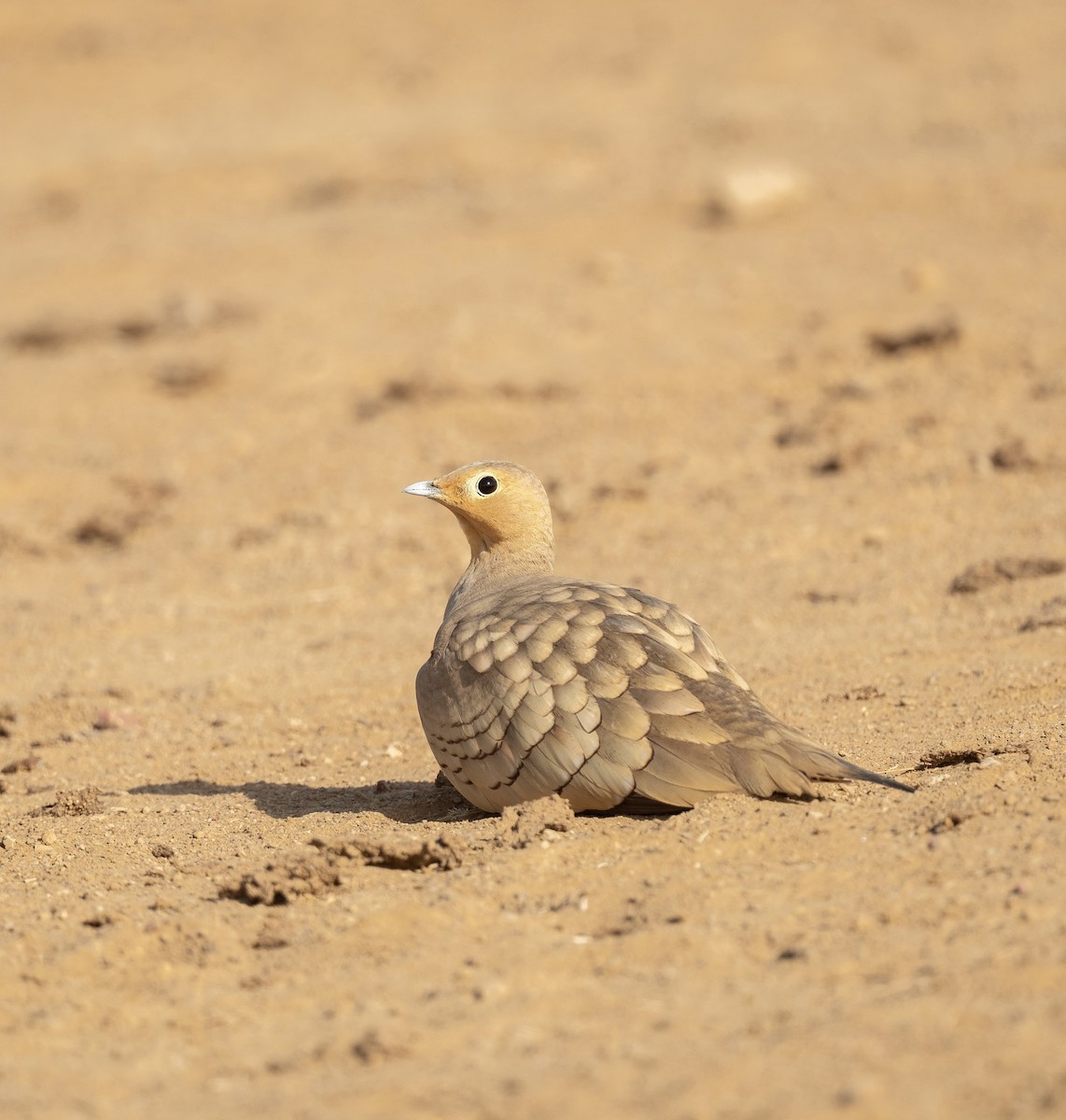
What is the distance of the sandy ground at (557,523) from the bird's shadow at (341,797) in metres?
0.04

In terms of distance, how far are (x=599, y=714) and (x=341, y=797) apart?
64.4 inches

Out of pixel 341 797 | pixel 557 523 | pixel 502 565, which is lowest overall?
pixel 341 797

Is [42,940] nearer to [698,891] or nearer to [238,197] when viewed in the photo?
[698,891]

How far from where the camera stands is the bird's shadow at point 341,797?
257 inches

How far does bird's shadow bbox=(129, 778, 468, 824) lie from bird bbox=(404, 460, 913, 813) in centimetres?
32

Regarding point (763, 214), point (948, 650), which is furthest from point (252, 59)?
point (948, 650)

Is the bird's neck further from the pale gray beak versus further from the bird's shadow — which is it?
the bird's shadow

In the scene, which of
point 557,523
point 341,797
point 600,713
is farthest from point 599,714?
point 557,523

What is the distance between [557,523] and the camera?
11.6 meters

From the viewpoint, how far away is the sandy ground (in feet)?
13.6

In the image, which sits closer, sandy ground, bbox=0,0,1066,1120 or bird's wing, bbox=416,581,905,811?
sandy ground, bbox=0,0,1066,1120

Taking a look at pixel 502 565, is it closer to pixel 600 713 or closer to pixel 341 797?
pixel 341 797

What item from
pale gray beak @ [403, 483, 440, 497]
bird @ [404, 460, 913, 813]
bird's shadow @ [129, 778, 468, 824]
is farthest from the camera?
pale gray beak @ [403, 483, 440, 497]

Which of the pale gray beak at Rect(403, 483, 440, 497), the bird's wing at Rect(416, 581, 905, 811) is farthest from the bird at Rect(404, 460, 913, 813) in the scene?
the pale gray beak at Rect(403, 483, 440, 497)
